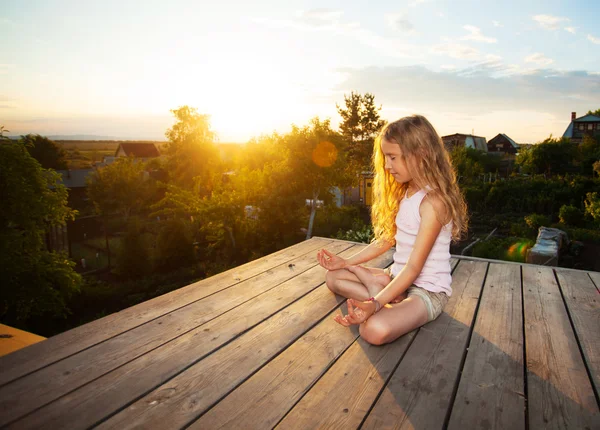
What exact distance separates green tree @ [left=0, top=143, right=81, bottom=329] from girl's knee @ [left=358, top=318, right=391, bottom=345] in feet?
28.0

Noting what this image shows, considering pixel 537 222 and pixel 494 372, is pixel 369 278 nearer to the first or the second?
pixel 494 372

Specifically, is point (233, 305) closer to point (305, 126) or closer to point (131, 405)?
point (131, 405)

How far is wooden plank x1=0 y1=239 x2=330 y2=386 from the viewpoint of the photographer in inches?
63.0

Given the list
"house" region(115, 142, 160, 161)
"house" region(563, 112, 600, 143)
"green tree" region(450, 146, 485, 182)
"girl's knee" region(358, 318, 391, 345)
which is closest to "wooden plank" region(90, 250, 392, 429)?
"girl's knee" region(358, 318, 391, 345)

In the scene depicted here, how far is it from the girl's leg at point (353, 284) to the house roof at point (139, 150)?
53852 millimetres

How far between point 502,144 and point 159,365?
170 feet

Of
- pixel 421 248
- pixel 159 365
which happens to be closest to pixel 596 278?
pixel 421 248

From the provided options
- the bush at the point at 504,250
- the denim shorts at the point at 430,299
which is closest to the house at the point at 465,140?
the bush at the point at 504,250

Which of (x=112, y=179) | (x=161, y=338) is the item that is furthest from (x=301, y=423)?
(x=112, y=179)

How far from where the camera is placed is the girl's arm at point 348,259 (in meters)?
2.49

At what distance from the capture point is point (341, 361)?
64.1 inches

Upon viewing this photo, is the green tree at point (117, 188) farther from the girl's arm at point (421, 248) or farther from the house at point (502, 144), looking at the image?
the house at point (502, 144)

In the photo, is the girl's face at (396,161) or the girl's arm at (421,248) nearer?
the girl's arm at (421,248)

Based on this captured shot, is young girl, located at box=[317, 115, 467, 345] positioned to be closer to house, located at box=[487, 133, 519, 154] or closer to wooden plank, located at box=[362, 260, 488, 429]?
wooden plank, located at box=[362, 260, 488, 429]
